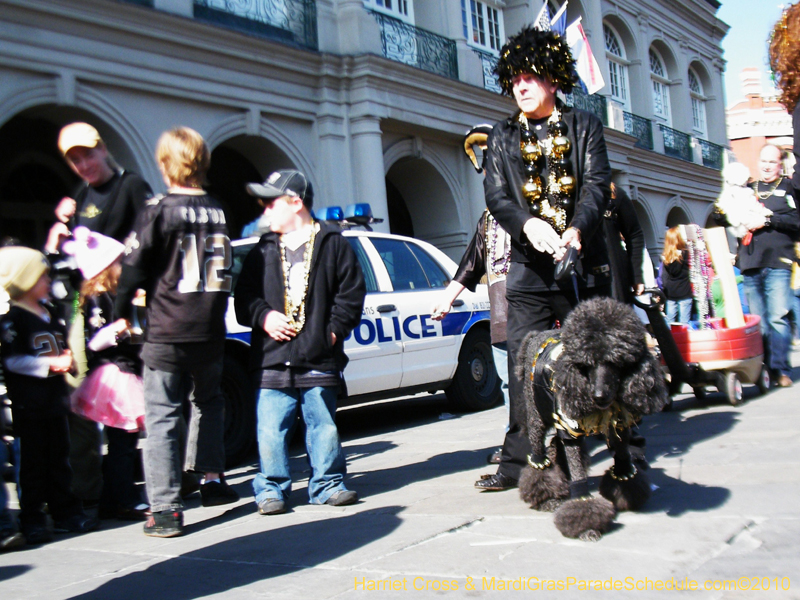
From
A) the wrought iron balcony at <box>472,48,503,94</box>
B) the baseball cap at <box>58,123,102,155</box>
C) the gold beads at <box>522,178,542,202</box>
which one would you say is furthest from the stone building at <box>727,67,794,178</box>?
the baseball cap at <box>58,123,102,155</box>

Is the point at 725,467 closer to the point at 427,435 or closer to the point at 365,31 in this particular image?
the point at 427,435

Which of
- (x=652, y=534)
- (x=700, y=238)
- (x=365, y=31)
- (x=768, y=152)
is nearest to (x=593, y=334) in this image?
(x=652, y=534)

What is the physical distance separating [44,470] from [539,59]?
3200 millimetres

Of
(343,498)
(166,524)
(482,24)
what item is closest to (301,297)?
(343,498)

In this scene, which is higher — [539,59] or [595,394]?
[539,59]

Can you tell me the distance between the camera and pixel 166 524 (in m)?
3.95

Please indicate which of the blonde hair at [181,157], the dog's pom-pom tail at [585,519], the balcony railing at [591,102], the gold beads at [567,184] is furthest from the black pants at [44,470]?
the balcony railing at [591,102]

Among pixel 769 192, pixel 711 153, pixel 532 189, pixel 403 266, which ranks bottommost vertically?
pixel 532 189

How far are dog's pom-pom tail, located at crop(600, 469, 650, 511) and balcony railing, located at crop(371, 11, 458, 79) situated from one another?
1232 centimetres

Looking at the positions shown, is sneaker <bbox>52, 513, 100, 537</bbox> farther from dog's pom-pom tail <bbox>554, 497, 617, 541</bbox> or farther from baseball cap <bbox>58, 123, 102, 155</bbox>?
dog's pom-pom tail <bbox>554, 497, 617, 541</bbox>

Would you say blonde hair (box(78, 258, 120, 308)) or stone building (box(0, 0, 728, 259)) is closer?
blonde hair (box(78, 258, 120, 308))

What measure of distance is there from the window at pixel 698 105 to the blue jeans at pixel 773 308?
23942 mm

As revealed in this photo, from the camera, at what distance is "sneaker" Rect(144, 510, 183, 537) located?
155 inches

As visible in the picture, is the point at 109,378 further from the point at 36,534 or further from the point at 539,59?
the point at 539,59
